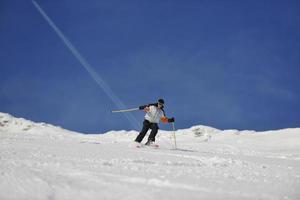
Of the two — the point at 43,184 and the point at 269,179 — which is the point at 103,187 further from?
the point at 269,179

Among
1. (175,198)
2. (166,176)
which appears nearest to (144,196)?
(175,198)

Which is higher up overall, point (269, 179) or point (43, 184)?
point (269, 179)

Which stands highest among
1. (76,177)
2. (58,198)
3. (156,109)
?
(156,109)

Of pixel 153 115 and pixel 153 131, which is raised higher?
pixel 153 115

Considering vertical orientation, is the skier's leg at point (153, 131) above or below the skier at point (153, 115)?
below

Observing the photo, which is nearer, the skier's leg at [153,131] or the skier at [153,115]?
the skier's leg at [153,131]

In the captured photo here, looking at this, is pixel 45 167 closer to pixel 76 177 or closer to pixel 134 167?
pixel 76 177

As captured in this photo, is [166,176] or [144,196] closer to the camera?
[144,196]

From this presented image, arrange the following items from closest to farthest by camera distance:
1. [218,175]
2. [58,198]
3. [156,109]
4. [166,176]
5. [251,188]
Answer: [58,198] → [251,188] → [166,176] → [218,175] → [156,109]

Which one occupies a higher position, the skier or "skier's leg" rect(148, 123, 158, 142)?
the skier

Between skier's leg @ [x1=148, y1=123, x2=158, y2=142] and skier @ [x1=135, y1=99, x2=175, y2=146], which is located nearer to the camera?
skier's leg @ [x1=148, y1=123, x2=158, y2=142]

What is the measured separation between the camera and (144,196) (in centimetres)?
452

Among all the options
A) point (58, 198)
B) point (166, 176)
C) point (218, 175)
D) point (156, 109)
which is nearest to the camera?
point (58, 198)

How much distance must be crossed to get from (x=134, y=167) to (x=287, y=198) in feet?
8.40
